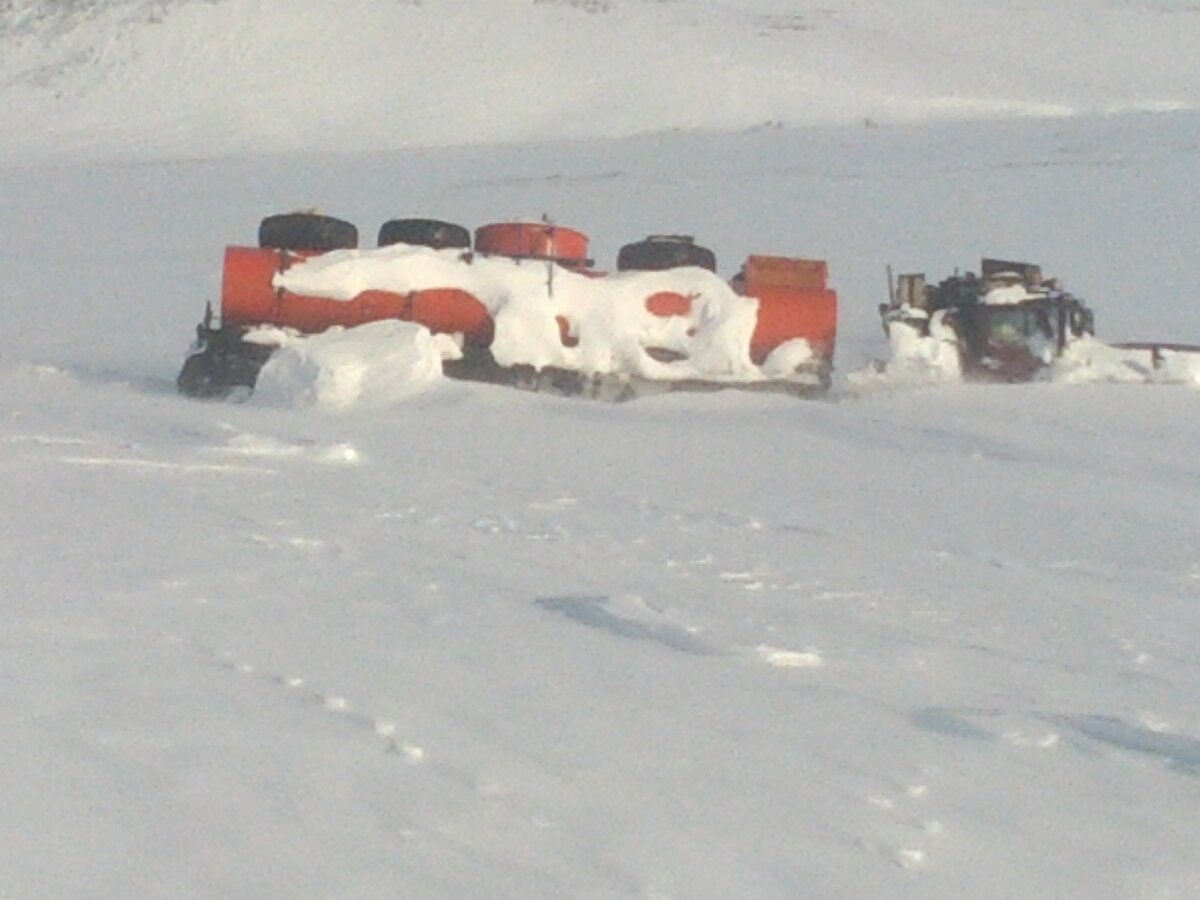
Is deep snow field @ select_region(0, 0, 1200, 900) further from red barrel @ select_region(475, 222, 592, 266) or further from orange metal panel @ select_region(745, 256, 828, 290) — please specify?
red barrel @ select_region(475, 222, 592, 266)

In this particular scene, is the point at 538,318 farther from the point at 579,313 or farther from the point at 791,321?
the point at 791,321

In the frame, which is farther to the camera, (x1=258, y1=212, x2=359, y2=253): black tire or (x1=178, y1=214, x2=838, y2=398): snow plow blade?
(x1=258, y1=212, x2=359, y2=253): black tire

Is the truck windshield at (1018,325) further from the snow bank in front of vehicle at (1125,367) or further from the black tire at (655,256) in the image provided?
the black tire at (655,256)

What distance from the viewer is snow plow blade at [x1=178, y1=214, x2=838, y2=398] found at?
1077 cm

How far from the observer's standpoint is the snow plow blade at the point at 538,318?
1077 cm

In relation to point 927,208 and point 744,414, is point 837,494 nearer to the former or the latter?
point 744,414

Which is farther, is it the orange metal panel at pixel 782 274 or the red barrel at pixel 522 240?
the red barrel at pixel 522 240

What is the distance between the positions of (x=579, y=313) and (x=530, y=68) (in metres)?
24.1

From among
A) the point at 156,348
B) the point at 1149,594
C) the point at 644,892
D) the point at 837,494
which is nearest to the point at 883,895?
the point at 644,892

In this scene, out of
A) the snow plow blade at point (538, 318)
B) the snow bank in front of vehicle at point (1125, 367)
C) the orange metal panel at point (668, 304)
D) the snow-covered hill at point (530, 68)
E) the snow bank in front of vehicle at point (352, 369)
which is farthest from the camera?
the snow-covered hill at point (530, 68)

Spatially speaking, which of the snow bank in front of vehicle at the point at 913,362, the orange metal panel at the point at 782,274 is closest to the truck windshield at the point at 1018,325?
the snow bank in front of vehicle at the point at 913,362

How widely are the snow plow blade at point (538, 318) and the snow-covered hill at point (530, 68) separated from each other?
19648 mm

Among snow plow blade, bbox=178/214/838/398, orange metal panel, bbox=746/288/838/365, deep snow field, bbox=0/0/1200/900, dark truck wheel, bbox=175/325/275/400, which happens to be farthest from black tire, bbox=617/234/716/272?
dark truck wheel, bbox=175/325/275/400

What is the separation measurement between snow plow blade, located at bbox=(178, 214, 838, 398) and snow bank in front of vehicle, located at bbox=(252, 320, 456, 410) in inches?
16.2
